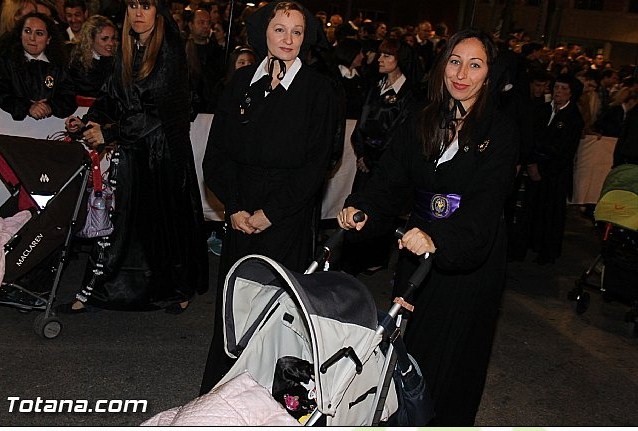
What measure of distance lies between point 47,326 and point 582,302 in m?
4.14

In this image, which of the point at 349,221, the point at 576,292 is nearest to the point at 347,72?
the point at 576,292

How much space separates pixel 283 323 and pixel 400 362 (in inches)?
18.4

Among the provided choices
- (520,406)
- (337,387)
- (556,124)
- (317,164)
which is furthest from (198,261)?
(556,124)

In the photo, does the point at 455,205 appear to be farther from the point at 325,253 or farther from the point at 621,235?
the point at 621,235

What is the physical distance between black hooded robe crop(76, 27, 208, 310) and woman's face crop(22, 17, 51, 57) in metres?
1.03

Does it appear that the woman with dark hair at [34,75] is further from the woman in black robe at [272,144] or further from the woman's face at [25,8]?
the woman in black robe at [272,144]

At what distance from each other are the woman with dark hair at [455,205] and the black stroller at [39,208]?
6.72 feet

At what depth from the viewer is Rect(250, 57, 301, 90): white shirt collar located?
13.7ft

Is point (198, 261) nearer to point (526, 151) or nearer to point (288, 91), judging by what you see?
point (288, 91)

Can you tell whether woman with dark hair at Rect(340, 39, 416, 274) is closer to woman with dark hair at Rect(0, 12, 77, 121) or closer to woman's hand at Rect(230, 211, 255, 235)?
woman with dark hair at Rect(0, 12, 77, 121)

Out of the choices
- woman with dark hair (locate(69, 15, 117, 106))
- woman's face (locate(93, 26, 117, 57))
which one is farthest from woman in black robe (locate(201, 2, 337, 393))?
woman's face (locate(93, 26, 117, 57))

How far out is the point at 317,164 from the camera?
4.25 meters

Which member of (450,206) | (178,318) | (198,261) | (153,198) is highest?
(450,206)

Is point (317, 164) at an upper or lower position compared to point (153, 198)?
upper
